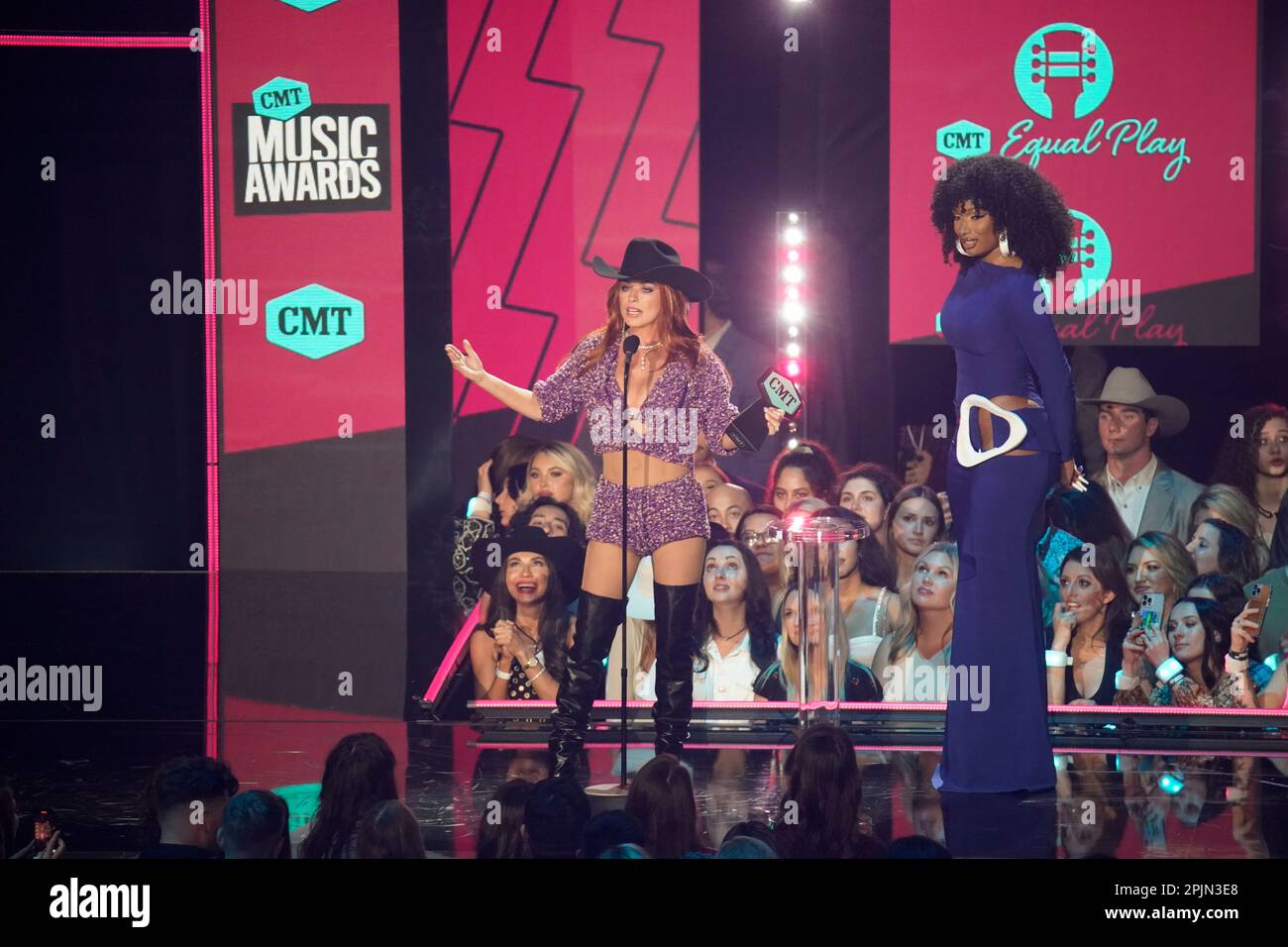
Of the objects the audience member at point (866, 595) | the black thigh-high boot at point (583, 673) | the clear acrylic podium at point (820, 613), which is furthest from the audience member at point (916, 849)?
the audience member at point (866, 595)

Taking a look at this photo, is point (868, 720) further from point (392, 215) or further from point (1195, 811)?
point (392, 215)

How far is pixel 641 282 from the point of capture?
6.23 m

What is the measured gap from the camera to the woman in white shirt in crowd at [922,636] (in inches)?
271

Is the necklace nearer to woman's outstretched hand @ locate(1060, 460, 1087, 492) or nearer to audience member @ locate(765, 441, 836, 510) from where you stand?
audience member @ locate(765, 441, 836, 510)

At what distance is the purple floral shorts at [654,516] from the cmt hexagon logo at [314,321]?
1847mm

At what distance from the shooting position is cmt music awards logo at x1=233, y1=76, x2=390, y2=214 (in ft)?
23.8

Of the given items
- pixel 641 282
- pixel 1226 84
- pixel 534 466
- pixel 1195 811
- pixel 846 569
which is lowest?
pixel 1195 811

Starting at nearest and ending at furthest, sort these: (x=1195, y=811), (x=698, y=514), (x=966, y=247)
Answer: (x=1195, y=811)
(x=966, y=247)
(x=698, y=514)

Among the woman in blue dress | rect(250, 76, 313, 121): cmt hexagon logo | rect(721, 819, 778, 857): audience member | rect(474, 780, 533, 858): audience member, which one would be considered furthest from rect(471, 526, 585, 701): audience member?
rect(721, 819, 778, 857): audience member

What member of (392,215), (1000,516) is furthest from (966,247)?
(392,215)

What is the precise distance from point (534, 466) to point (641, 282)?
1259mm

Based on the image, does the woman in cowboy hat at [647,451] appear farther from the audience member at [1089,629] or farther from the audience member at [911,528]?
the audience member at [1089,629]

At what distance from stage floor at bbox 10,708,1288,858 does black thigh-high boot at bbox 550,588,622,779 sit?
125mm

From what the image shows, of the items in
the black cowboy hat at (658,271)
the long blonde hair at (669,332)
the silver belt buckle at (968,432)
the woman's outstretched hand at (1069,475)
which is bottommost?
the woman's outstretched hand at (1069,475)
